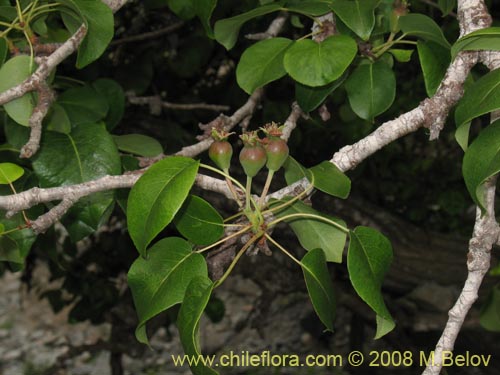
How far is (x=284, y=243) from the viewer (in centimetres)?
200

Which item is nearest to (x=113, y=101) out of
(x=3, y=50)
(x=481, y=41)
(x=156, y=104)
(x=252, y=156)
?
(x=156, y=104)

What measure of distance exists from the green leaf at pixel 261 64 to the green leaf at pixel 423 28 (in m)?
0.15

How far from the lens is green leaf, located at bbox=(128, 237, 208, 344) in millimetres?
840

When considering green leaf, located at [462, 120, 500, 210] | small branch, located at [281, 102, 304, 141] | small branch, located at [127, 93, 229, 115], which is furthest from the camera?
small branch, located at [127, 93, 229, 115]

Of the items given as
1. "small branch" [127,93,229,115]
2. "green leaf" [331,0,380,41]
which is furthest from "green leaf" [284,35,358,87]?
"small branch" [127,93,229,115]

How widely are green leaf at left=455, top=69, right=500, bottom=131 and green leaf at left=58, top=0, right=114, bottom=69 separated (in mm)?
418

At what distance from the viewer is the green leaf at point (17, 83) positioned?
98 centimetres

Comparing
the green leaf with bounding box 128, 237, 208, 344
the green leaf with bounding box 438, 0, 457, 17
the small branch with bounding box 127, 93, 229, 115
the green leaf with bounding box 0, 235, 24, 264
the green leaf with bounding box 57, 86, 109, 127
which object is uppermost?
the green leaf with bounding box 438, 0, 457, 17

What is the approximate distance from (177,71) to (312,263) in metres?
1.15

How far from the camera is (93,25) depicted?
948mm

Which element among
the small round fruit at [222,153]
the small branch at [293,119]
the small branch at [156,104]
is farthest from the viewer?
the small branch at [156,104]

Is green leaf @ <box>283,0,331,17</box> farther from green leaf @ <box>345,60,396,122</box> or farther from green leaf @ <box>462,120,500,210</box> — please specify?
green leaf @ <box>462,120,500,210</box>

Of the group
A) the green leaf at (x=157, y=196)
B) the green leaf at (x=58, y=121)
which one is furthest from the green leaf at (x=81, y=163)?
the green leaf at (x=157, y=196)

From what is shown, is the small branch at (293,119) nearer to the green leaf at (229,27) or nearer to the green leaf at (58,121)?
the green leaf at (229,27)
